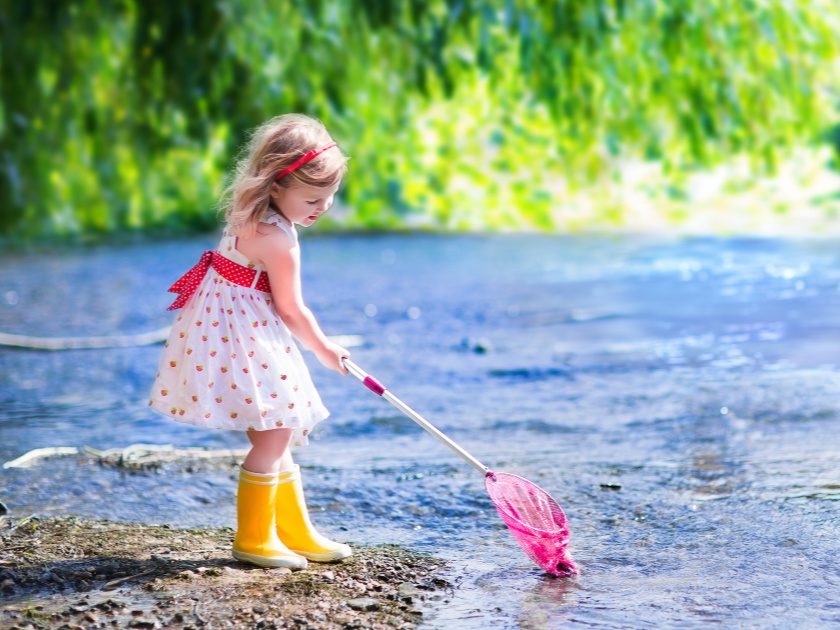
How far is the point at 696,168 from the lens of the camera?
1639 centimetres

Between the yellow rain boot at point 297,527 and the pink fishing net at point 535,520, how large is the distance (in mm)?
382

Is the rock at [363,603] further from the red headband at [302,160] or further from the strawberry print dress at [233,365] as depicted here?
the red headband at [302,160]

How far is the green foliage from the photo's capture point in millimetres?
8969

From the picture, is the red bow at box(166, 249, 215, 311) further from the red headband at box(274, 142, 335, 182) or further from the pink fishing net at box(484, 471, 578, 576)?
the pink fishing net at box(484, 471, 578, 576)

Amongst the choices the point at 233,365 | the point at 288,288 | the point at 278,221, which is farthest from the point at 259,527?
the point at 278,221

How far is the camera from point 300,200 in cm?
318

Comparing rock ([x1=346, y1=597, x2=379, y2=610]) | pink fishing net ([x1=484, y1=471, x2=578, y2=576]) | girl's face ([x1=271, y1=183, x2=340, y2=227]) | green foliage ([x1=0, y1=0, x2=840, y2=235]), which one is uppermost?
green foliage ([x1=0, y1=0, x2=840, y2=235])

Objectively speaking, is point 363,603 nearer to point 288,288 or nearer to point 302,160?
point 288,288

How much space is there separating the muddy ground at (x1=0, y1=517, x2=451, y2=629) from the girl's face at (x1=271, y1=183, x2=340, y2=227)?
80 cm

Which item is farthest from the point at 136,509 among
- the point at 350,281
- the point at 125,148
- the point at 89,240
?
the point at 89,240

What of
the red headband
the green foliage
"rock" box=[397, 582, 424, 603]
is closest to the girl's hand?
the red headband

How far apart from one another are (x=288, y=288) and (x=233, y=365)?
22 centimetres

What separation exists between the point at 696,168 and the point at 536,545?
45.5 feet

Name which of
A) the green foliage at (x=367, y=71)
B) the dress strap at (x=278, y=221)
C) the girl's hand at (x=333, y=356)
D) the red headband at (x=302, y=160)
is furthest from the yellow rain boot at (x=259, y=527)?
the green foliage at (x=367, y=71)
